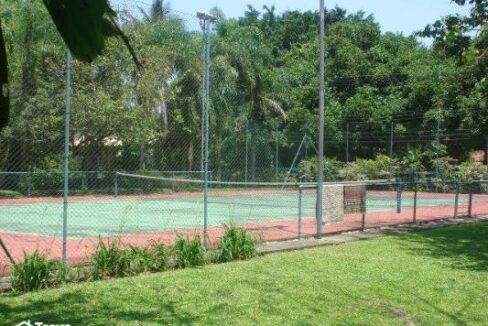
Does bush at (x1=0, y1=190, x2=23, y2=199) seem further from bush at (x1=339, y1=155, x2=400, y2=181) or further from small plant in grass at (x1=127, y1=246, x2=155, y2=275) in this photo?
bush at (x1=339, y1=155, x2=400, y2=181)

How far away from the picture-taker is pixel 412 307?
678cm

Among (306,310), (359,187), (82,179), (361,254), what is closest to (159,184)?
(82,179)

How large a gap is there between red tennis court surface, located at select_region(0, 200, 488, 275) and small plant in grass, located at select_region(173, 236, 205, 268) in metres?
0.99

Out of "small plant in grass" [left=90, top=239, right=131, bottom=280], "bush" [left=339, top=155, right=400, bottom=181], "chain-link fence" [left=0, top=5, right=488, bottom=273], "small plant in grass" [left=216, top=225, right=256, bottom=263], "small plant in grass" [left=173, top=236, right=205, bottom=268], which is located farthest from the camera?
"bush" [left=339, top=155, right=400, bottom=181]

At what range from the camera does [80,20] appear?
5.49 feet

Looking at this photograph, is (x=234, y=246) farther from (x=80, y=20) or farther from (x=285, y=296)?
(x=80, y=20)

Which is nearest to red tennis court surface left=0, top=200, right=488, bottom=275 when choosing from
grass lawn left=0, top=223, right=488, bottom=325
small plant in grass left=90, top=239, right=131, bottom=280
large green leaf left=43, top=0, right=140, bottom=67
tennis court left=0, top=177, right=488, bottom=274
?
tennis court left=0, top=177, right=488, bottom=274

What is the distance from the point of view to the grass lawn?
6.14 metres

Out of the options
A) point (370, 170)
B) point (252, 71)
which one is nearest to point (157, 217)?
point (252, 71)

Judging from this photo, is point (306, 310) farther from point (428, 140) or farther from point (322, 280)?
point (428, 140)

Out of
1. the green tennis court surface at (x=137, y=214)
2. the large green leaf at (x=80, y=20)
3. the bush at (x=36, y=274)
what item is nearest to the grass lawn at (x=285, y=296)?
the bush at (x=36, y=274)

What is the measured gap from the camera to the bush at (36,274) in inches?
291

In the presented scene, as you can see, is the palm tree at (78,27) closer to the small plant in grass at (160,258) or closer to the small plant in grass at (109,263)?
the small plant in grass at (109,263)

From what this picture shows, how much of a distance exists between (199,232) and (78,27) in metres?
12.1
